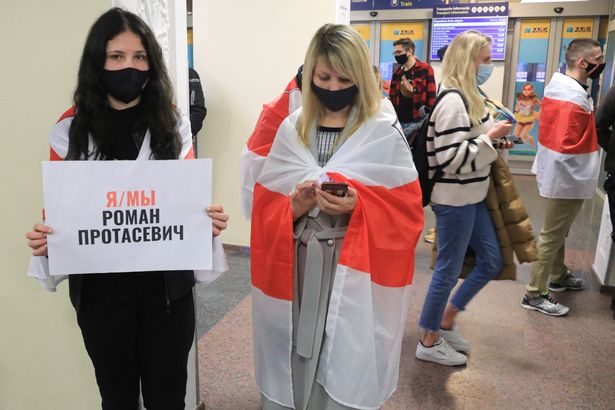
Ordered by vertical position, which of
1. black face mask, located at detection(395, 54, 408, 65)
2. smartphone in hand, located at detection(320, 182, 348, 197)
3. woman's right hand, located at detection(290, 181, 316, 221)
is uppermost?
black face mask, located at detection(395, 54, 408, 65)

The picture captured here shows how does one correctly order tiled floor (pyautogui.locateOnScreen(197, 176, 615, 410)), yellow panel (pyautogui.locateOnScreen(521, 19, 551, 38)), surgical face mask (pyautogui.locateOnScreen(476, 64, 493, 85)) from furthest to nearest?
yellow panel (pyautogui.locateOnScreen(521, 19, 551, 38)) → surgical face mask (pyautogui.locateOnScreen(476, 64, 493, 85)) → tiled floor (pyautogui.locateOnScreen(197, 176, 615, 410))

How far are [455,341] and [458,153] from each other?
125cm

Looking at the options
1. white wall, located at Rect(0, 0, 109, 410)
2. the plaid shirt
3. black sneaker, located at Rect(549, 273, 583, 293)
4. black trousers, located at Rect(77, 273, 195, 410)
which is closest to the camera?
black trousers, located at Rect(77, 273, 195, 410)

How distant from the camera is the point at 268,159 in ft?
6.49

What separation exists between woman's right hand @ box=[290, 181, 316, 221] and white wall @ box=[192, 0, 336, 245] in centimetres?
299

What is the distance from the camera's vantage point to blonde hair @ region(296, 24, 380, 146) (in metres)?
1.76

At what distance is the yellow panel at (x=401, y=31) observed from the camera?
31.6 ft

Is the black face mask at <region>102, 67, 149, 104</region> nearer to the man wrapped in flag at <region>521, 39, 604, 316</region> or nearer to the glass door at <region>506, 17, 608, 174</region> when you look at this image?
the man wrapped in flag at <region>521, 39, 604, 316</region>

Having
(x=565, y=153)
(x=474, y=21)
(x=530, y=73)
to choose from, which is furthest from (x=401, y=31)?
(x=565, y=153)

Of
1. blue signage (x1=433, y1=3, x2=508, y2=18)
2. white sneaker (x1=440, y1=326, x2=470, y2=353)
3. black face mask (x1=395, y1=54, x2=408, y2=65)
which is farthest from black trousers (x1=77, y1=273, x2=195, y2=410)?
blue signage (x1=433, y1=3, x2=508, y2=18)

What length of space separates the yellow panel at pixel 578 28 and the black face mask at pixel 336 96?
8588 mm

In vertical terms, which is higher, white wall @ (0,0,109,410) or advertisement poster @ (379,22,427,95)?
advertisement poster @ (379,22,427,95)

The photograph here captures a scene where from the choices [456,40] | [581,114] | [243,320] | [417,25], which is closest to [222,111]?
[243,320]

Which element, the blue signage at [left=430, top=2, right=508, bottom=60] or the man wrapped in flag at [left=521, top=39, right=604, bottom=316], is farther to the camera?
the blue signage at [left=430, top=2, right=508, bottom=60]
